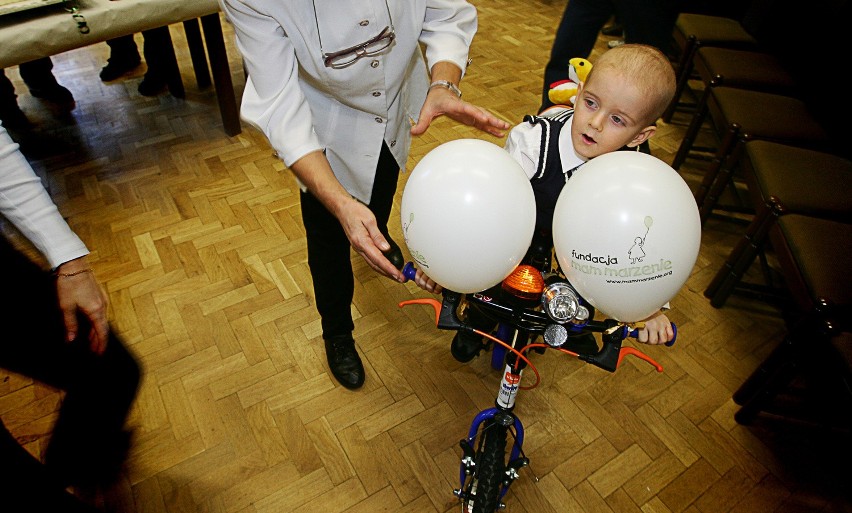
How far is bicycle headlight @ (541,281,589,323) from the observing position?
2.72ft

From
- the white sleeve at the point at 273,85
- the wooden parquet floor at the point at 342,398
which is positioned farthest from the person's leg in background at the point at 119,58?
the white sleeve at the point at 273,85

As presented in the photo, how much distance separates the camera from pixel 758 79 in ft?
7.31

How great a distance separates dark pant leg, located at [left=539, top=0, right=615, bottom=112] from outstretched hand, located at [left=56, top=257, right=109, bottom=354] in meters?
1.85

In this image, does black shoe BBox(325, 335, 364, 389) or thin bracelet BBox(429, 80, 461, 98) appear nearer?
thin bracelet BBox(429, 80, 461, 98)

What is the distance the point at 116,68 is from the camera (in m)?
3.14

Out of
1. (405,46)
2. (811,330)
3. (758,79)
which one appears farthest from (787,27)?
(405,46)

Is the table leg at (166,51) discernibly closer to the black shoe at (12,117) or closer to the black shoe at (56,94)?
the black shoe at (56,94)

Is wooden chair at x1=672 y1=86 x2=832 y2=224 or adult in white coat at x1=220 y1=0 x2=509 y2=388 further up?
adult in white coat at x1=220 y1=0 x2=509 y2=388

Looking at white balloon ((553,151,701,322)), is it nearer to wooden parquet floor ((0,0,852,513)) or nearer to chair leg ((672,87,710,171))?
wooden parquet floor ((0,0,852,513))

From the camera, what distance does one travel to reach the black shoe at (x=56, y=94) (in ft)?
9.29

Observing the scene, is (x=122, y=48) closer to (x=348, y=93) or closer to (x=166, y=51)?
(x=166, y=51)

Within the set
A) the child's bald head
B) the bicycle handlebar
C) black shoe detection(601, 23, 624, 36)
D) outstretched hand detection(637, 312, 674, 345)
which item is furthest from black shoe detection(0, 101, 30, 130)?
black shoe detection(601, 23, 624, 36)

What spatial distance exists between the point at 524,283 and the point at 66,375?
4.42ft

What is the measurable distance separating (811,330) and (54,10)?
2767mm
